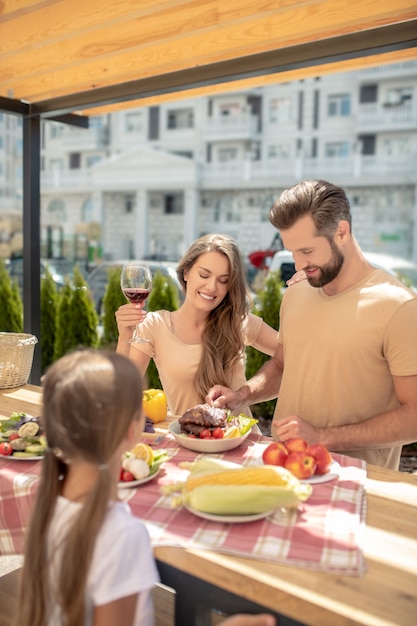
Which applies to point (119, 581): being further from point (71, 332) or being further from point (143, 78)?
point (71, 332)

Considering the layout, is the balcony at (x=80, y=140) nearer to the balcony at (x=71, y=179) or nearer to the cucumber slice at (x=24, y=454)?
the balcony at (x=71, y=179)

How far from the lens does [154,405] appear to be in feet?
7.50

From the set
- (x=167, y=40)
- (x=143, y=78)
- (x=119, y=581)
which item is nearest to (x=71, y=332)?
(x=143, y=78)

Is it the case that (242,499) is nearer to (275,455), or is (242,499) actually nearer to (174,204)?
(275,455)

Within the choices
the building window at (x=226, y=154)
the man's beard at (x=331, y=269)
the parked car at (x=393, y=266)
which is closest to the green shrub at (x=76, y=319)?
the parked car at (x=393, y=266)

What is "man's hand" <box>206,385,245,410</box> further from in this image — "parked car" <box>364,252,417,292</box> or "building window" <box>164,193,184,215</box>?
"building window" <box>164,193,184,215</box>

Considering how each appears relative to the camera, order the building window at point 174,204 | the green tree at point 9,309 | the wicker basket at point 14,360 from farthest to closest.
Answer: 1. the building window at point 174,204
2. the green tree at point 9,309
3. the wicker basket at point 14,360

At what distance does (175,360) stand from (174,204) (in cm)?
3890

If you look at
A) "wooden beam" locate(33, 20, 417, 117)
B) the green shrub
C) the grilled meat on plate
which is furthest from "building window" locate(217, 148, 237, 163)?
the grilled meat on plate

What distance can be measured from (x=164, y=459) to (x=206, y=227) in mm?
38671

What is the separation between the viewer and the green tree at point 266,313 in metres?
5.65

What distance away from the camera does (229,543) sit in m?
1.32

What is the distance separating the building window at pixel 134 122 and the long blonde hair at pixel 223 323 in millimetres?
42354

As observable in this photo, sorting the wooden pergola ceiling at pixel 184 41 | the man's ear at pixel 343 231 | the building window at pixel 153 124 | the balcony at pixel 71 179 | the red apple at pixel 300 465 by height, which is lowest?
the red apple at pixel 300 465
